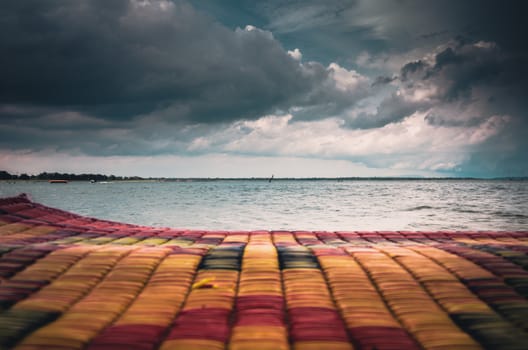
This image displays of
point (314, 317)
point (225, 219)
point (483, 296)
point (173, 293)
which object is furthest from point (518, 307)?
point (225, 219)

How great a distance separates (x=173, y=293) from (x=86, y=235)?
3.34 m

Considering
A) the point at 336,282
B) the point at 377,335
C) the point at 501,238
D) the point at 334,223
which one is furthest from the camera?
the point at 334,223

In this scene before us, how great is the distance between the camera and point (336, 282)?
9.60 ft

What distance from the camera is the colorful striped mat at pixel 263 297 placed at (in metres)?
2.12

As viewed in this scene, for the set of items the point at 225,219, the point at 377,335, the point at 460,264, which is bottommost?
the point at 225,219

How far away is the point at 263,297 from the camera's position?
2.67 meters

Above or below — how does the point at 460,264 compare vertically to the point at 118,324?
above

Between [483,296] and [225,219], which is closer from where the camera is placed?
[483,296]

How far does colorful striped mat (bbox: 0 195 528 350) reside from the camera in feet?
6.96

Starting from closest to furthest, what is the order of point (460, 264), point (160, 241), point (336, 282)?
point (336, 282) → point (460, 264) → point (160, 241)

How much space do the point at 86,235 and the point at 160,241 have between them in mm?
1275

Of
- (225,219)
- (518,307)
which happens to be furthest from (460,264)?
(225,219)

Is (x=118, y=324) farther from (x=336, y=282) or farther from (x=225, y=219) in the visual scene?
(x=225, y=219)

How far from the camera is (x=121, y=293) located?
273 centimetres
